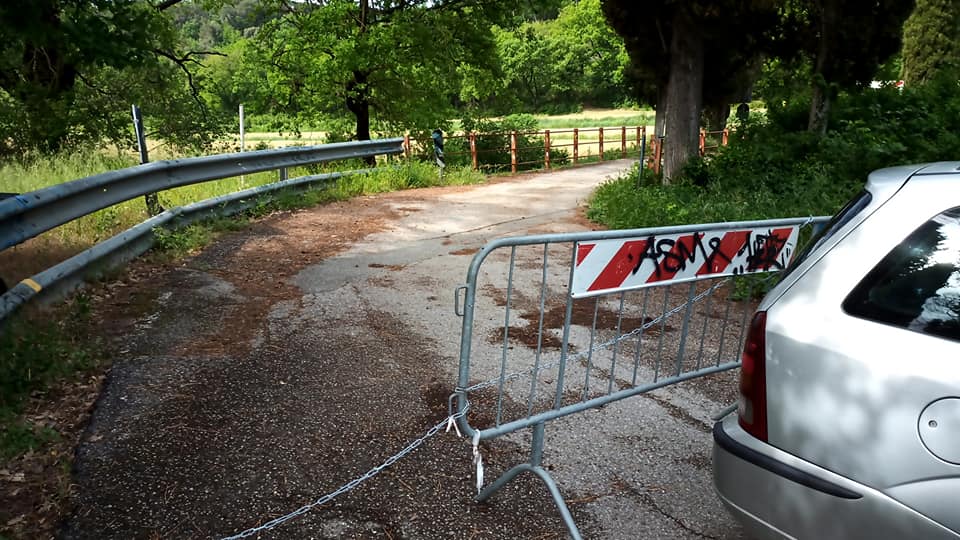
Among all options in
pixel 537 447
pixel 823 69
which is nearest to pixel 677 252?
pixel 537 447

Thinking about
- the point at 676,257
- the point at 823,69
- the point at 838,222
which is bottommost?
the point at 676,257

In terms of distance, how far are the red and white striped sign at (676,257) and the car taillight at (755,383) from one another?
677 mm

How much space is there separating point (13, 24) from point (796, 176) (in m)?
9.42

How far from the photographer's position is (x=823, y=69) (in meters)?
10.5

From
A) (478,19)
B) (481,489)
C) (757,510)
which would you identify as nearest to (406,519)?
(481,489)

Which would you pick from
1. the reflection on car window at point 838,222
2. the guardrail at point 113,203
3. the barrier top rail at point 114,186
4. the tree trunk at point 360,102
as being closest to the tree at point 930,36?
the tree trunk at point 360,102

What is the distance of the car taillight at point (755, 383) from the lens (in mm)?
2273

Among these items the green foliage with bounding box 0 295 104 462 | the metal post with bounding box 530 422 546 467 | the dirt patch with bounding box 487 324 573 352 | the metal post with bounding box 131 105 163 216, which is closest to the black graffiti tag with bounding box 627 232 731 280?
the metal post with bounding box 530 422 546 467

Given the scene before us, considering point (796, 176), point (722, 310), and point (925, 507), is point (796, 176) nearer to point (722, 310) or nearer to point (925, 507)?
point (722, 310)

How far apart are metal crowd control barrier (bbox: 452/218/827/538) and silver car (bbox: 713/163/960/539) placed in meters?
0.70

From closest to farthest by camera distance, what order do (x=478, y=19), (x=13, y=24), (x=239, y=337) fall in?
1. (x=13, y=24)
2. (x=239, y=337)
3. (x=478, y=19)

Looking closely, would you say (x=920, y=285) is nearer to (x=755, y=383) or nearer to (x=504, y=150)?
(x=755, y=383)

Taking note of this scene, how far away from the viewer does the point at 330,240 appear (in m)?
8.26

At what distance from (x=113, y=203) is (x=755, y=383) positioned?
18.7 ft
